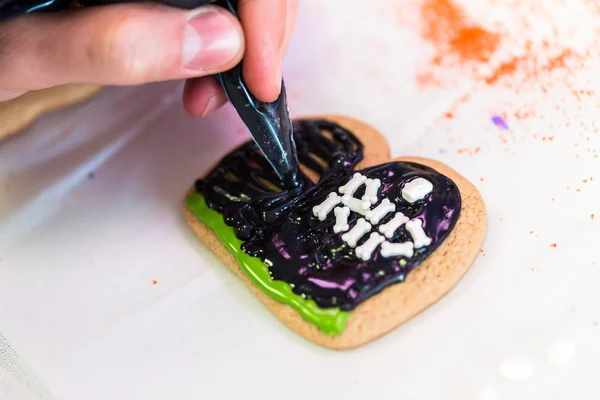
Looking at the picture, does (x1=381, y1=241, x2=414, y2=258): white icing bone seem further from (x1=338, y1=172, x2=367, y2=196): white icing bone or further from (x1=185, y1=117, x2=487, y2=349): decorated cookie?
(x1=338, y1=172, x2=367, y2=196): white icing bone

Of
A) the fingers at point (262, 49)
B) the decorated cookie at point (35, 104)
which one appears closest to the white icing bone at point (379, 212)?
the fingers at point (262, 49)

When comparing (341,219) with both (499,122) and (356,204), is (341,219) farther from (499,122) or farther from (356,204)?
(499,122)

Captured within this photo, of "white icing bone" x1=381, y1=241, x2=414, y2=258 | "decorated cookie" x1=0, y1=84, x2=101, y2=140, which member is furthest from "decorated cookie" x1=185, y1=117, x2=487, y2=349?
"decorated cookie" x1=0, y1=84, x2=101, y2=140

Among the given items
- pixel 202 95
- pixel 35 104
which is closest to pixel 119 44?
pixel 202 95

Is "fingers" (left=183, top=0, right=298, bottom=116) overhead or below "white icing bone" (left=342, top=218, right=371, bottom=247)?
overhead

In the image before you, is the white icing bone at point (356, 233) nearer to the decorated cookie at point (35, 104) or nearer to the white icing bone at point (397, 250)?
the white icing bone at point (397, 250)

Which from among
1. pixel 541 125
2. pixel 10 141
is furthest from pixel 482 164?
pixel 10 141
